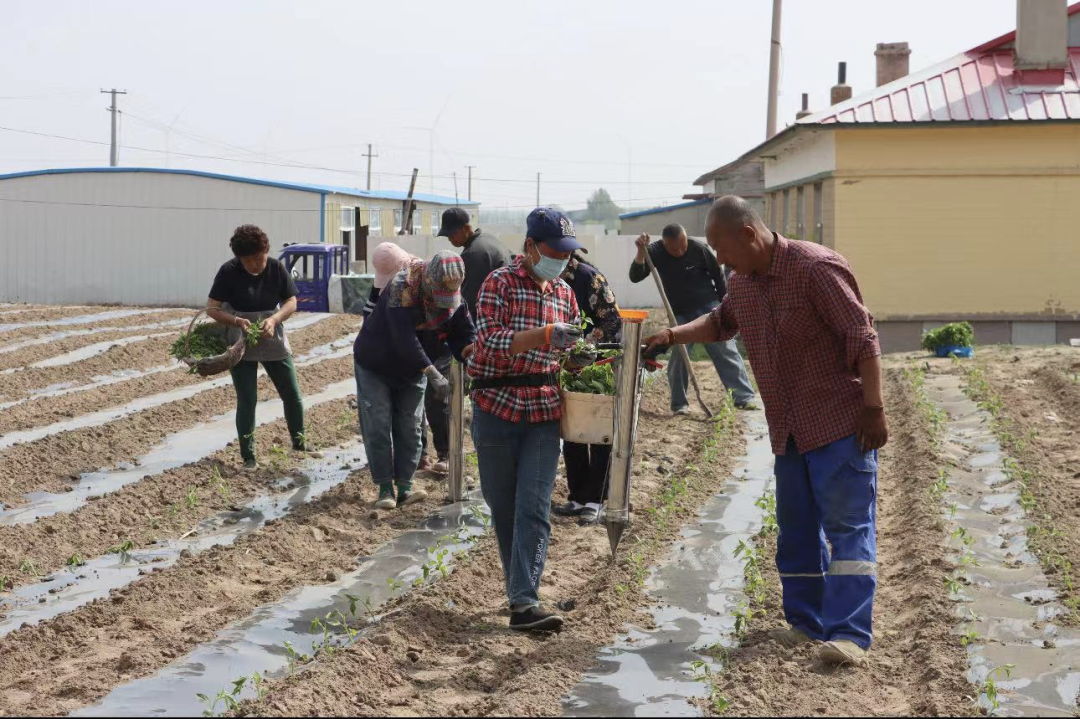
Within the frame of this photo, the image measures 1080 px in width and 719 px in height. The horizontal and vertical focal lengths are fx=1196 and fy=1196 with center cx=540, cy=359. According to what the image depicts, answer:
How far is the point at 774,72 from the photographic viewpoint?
2123cm

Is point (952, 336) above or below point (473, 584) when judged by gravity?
above

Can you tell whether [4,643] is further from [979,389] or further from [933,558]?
[979,389]

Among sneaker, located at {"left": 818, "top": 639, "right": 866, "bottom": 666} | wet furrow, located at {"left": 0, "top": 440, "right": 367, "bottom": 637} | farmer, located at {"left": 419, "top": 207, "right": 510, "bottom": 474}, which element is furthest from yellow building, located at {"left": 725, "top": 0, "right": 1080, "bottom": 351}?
sneaker, located at {"left": 818, "top": 639, "right": 866, "bottom": 666}

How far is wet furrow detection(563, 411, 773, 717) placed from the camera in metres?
4.24

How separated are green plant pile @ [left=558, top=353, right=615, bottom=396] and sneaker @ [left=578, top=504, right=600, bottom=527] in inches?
66.2

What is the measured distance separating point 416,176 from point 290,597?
97.9 feet

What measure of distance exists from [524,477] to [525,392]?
36cm

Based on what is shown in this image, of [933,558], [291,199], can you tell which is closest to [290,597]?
[933,558]

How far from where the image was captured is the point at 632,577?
5766 millimetres

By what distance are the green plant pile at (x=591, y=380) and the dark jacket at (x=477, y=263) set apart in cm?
228

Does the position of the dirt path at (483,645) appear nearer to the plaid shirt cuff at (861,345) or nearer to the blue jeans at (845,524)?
the blue jeans at (845,524)

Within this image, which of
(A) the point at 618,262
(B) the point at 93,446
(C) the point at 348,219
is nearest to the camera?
(B) the point at 93,446

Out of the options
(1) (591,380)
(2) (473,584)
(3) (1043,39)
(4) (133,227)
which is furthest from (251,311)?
(4) (133,227)

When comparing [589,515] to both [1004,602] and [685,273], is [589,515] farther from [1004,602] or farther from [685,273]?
[685,273]
